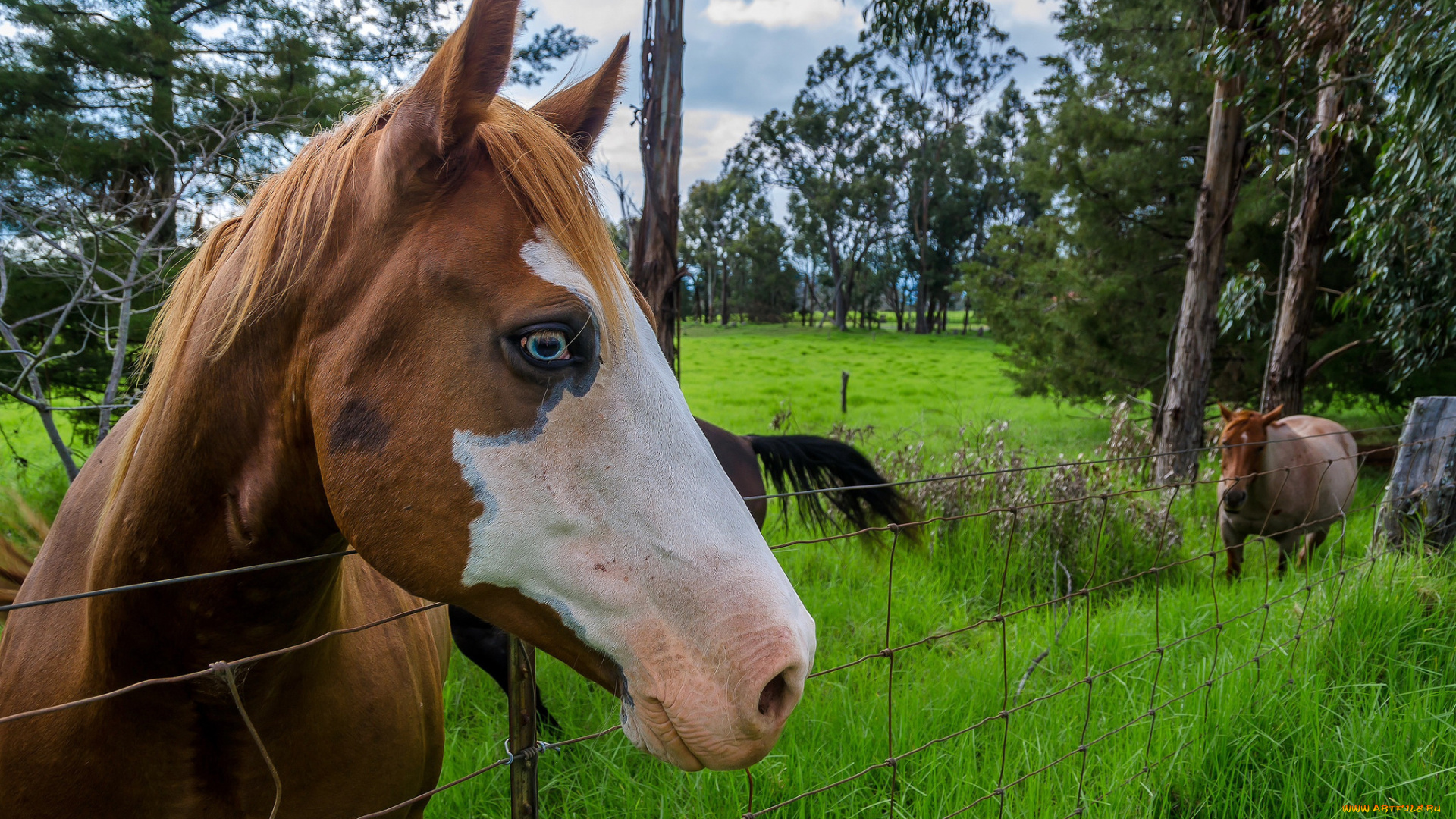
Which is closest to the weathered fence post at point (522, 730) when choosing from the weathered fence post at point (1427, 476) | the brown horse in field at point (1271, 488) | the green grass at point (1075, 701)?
the green grass at point (1075, 701)

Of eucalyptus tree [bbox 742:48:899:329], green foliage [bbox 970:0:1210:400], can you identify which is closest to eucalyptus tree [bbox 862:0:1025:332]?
eucalyptus tree [bbox 742:48:899:329]

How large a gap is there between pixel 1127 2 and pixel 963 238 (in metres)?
30.3

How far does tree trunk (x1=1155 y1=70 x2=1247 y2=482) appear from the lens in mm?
5984

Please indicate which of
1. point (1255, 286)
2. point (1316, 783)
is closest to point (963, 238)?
point (1255, 286)

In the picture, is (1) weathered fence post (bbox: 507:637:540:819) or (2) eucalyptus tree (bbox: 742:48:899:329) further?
(2) eucalyptus tree (bbox: 742:48:899:329)

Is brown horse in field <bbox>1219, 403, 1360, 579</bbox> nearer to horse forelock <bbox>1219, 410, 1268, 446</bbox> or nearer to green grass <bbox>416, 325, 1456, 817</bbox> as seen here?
horse forelock <bbox>1219, 410, 1268, 446</bbox>

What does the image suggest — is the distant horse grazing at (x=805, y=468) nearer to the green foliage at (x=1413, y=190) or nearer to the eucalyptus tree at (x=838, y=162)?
the green foliage at (x=1413, y=190)

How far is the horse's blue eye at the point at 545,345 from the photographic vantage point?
2.96 ft

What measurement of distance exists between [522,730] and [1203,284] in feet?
22.8

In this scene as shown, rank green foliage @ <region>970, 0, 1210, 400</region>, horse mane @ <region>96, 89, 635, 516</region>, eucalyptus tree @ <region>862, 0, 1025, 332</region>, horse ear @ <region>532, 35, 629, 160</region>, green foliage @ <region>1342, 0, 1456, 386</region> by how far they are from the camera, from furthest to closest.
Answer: eucalyptus tree @ <region>862, 0, 1025, 332</region> → green foliage @ <region>970, 0, 1210, 400</region> → green foliage @ <region>1342, 0, 1456, 386</region> → horse ear @ <region>532, 35, 629, 160</region> → horse mane @ <region>96, 89, 635, 516</region>

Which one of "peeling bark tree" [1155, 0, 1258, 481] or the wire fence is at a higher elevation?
"peeling bark tree" [1155, 0, 1258, 481]

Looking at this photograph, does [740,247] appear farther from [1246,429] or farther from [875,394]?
[1246,429]

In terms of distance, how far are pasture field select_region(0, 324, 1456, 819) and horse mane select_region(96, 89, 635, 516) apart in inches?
41.0

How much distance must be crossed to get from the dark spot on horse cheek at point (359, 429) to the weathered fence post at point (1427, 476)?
3912mm
